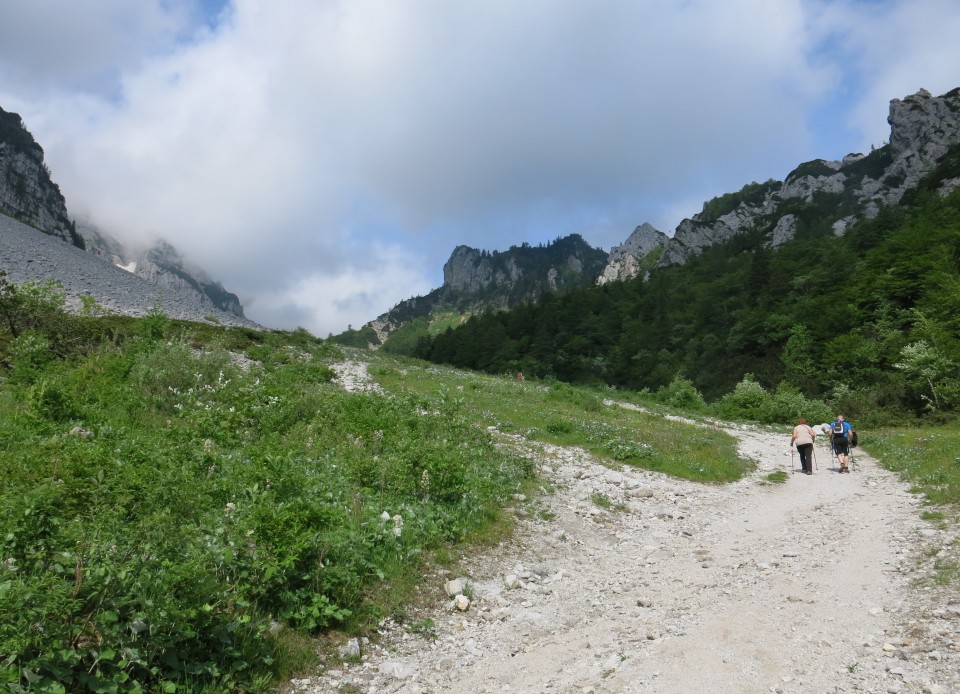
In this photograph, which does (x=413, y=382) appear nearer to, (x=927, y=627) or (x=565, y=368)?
(x=927, y=627)

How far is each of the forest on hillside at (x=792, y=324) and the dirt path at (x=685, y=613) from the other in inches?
1245

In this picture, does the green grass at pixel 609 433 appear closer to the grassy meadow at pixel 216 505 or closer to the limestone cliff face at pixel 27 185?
the grassy meadow at pixel 216 505

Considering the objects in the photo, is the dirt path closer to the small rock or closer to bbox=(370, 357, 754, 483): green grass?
the small rock

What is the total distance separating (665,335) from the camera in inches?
4195

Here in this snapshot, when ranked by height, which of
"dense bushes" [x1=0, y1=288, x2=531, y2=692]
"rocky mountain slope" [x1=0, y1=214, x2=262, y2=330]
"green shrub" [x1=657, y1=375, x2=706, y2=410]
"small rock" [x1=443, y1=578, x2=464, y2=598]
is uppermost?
"rocky mountain slope" [x1=0, y1=214, x2=262, y2=330]

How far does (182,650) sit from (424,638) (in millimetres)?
2865

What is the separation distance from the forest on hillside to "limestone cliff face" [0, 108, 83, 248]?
95.8 m

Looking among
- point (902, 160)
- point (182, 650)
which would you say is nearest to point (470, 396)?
point (182, 650)

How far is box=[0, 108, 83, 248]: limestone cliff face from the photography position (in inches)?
4557

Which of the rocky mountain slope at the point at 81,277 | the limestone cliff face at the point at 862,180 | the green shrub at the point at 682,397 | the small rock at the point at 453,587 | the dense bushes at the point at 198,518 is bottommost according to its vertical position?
the small rock at the point at 453,587

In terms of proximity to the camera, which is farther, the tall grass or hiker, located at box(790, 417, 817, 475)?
hiker, located at box(790, 417, 817, 475)

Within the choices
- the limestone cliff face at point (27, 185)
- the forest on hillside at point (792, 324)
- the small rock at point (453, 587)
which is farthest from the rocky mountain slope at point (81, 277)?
the limestone cliff face at point (27, 185)

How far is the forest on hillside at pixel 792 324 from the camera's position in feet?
139

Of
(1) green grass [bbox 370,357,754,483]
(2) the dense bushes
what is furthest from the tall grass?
(1) green grass [bbox 370,357,754,483]
